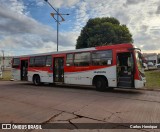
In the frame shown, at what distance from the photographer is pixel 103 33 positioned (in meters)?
38.6

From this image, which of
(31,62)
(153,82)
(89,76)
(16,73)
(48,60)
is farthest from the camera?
(16,73)

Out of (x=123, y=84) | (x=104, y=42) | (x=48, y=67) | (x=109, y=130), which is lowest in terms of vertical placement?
(x=109, y=130)

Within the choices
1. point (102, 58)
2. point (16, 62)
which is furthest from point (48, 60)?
point (102, 58)

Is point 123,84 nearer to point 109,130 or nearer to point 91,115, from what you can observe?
point 91,115

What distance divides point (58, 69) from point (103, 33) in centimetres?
2306

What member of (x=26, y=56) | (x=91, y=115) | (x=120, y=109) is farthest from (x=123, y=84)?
(x=26, y=56)

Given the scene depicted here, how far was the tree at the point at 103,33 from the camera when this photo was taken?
37.6 metres

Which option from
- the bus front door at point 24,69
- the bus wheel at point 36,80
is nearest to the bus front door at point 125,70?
the bus wheel at point 36,80

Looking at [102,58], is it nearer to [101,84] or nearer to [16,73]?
[101,84]

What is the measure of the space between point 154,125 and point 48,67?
42.3ft

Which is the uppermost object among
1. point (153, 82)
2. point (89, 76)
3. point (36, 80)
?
point (89, 76)

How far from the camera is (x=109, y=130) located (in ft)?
18.9

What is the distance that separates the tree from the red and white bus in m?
19.9

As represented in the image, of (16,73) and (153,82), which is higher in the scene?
(16,73)
